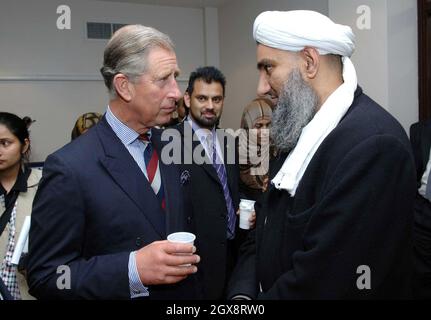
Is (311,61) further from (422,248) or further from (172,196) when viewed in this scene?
(422,248)

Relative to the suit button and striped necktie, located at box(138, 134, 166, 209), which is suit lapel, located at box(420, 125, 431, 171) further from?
the suit button

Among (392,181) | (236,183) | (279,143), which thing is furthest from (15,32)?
(392,181)

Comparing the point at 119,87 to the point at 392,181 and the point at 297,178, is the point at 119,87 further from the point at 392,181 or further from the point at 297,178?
the point at 392,181

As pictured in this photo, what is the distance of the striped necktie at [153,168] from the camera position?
136 centimetres

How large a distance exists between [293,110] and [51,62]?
5.64 metres

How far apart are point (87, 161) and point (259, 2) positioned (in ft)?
16.9

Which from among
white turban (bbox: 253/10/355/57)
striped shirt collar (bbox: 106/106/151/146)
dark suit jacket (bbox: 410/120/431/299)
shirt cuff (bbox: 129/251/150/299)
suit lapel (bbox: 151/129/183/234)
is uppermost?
white turban (bbox: 253/10/355/57)

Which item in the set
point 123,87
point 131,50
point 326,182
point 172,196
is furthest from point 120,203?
point 326,182

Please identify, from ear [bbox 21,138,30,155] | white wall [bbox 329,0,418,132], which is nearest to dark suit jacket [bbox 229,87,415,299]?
ear [bbox 21,138,30,155]

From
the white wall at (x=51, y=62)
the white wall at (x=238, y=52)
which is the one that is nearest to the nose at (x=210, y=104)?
the white wall at (x=238, y=52)

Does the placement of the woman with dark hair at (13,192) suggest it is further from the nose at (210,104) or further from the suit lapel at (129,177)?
the nose at (210,104)

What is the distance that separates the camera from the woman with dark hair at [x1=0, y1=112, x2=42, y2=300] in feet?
5.98

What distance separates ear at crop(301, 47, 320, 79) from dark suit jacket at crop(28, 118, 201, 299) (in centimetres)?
63

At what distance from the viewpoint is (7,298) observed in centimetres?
124
